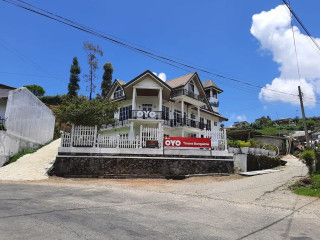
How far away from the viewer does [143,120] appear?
1001 inches

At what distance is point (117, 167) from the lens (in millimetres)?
14375

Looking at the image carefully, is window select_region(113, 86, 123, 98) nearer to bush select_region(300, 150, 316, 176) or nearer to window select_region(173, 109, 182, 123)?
window select_region(173, 109, 182, 123)

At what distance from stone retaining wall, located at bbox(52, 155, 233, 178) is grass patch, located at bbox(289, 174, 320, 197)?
566 centimetres

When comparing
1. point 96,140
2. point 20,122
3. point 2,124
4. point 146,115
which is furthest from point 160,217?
point 146,115

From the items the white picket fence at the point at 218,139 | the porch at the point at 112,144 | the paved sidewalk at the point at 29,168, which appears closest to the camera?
the paved sidewalk at the point at 29,168

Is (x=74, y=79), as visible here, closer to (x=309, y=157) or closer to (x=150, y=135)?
(x=150, y=135)

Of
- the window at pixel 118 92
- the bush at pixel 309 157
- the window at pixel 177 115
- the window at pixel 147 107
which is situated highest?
the window at pixel 118 92

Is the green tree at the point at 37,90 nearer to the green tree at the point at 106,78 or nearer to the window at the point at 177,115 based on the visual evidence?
the green tree at the point at 106,78

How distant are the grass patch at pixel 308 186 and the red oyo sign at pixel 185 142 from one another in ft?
17.9

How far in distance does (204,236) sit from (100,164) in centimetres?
1074

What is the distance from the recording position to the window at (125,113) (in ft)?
91.6

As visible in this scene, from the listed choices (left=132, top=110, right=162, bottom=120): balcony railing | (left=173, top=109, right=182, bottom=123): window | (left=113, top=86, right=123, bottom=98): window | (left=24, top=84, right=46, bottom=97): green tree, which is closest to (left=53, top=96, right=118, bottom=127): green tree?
(left=132, top=110, right=162, bottom=120): balcony railing

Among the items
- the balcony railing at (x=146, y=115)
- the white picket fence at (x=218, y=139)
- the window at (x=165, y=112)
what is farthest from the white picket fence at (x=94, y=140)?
the window at (x=165, y=112)

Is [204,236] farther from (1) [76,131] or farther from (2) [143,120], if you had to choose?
(2) [143,120]
